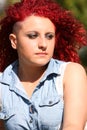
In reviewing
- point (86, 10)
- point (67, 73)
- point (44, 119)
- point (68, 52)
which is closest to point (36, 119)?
point (44, 119)

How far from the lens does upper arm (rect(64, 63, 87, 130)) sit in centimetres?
403

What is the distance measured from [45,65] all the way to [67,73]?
0.22m

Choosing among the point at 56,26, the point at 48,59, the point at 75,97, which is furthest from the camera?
the point at 56,26

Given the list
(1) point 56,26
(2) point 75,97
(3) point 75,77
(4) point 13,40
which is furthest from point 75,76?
(4) point 13,40

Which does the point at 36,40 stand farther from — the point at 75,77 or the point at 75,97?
the point at 75,97

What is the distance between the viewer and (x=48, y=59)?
4.17 metres

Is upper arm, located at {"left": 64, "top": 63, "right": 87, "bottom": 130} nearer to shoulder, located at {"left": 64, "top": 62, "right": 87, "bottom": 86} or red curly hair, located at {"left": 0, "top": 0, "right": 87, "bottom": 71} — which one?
shoulder, located at {"left": 64, "top": 62, "right": 87, "bottom": 86}

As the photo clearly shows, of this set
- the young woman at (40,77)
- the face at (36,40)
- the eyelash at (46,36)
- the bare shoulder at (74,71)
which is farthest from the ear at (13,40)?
the bare shoulder at (74,71)

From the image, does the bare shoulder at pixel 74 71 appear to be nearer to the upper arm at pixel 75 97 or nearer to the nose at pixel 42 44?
the upper arm at pixel 75 97

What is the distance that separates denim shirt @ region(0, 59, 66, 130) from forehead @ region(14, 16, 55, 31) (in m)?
0.27

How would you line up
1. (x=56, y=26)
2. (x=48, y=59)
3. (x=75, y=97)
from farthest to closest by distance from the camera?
(x=56, y=26)
(x=48, y=59)
(x=75, y=97)

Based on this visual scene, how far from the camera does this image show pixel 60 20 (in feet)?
14.3

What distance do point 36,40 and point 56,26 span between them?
28 cm

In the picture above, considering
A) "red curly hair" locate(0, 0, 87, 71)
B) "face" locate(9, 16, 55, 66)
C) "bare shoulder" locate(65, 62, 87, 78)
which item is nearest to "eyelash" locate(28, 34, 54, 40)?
"face" locate(9, 16, 55, 66)
